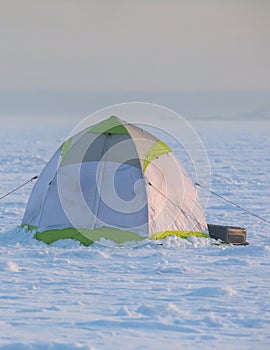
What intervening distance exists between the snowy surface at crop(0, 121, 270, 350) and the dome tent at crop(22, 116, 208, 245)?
24 cm

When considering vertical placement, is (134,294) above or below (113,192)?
below

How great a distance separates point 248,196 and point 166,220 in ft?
27.2

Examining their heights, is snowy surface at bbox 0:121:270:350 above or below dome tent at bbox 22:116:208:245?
below

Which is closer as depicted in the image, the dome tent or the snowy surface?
the snowy surface

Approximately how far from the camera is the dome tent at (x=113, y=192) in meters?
11.5

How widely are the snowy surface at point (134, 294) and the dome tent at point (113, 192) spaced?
24 cm

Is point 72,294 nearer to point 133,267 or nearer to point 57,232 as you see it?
point 133,267

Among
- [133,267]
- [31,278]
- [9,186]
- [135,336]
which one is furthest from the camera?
[9,186]

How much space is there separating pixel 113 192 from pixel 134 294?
328 centimetres

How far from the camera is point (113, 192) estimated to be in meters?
11.6

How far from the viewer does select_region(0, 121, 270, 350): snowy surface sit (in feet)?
22.5

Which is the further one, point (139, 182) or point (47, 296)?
point (139, 182)

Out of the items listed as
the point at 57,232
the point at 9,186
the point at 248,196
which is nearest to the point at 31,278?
the point at 57,232

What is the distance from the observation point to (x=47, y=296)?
A: 8422 millimetres
